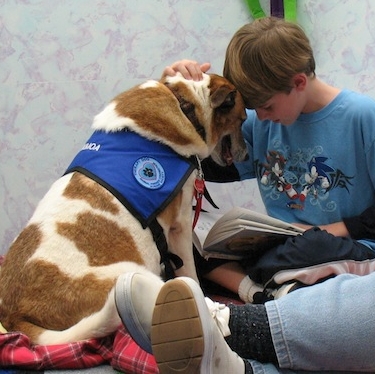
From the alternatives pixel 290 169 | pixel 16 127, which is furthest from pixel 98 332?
pixel 16 127

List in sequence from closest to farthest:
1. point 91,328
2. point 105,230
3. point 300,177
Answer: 1. point 91,328
2. point 105,230
3. point 300,177

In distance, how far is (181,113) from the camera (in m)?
1.55

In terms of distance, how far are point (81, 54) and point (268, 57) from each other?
3.64 feet

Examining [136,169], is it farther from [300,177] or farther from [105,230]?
[300,177]

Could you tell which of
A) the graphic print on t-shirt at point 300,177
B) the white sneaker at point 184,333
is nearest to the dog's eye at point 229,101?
the graphic print on t-shirt at point 300,177

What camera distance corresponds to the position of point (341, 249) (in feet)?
4.37

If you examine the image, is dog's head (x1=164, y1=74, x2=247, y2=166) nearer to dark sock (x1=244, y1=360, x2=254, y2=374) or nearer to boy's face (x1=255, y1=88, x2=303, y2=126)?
boy's face (x1=255, y1=88, x2=303, y2=126)

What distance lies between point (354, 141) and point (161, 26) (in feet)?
3.72

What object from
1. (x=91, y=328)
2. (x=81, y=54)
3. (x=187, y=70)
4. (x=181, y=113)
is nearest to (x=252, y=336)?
(x=91, y=328)

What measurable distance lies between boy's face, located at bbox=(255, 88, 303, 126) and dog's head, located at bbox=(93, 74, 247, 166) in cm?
9

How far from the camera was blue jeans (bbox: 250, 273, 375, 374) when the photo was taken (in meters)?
0.94

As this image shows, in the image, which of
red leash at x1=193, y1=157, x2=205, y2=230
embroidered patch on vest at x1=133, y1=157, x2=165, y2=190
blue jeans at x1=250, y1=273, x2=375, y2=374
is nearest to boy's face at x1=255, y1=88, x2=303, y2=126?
red leash at x1=193, y1=157, x2=205, y2=230

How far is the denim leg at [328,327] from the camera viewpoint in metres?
0.94

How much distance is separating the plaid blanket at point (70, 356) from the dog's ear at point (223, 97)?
742mm
